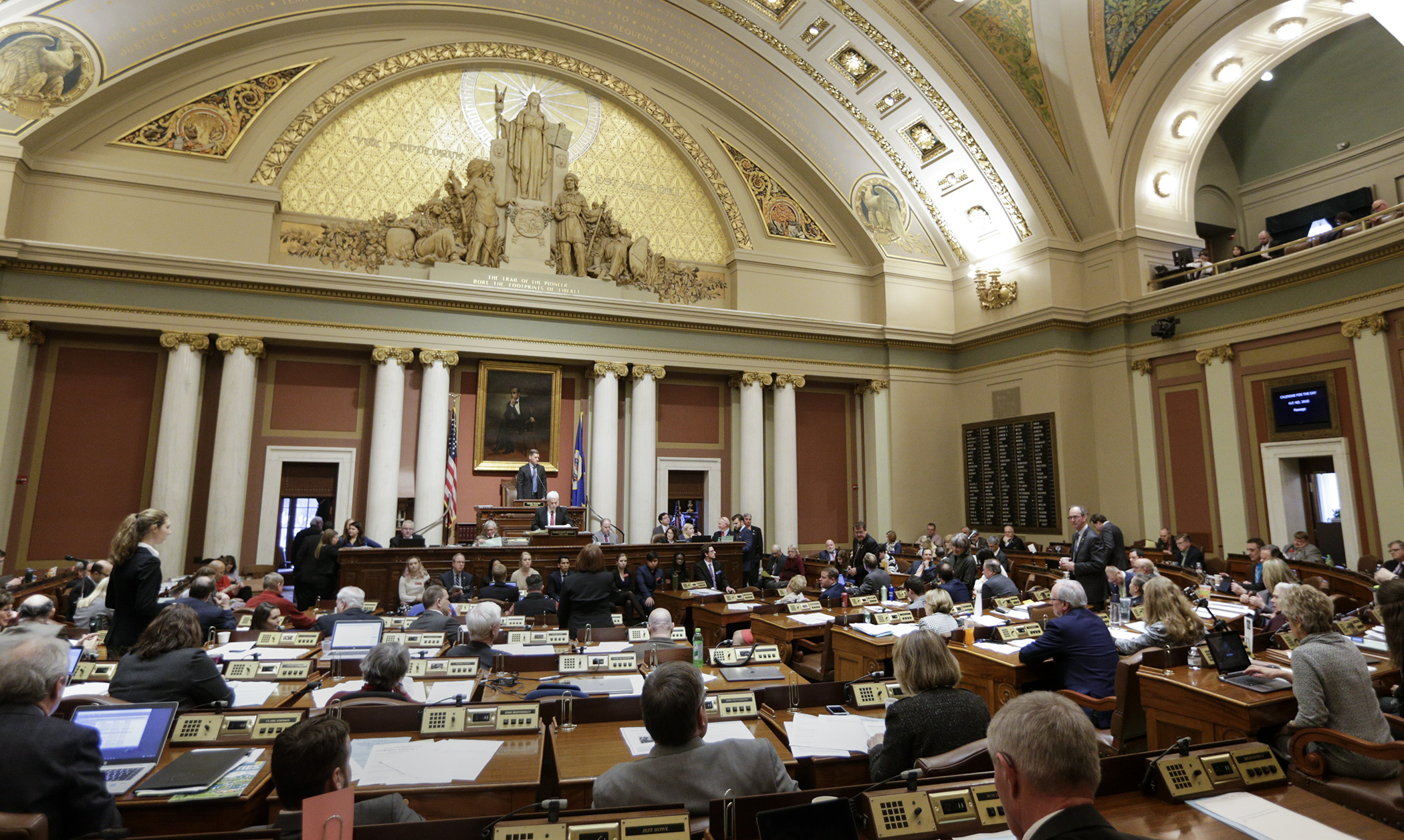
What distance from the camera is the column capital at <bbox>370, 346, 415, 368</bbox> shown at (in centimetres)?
1292

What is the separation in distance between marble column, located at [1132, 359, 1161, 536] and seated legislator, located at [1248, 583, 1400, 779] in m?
11.0

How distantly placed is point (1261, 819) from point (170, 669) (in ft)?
14.4

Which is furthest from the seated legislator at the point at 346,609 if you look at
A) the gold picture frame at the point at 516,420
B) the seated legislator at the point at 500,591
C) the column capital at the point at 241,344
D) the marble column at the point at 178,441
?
the column capital at the point at 241,344

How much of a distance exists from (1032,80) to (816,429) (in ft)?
26.0

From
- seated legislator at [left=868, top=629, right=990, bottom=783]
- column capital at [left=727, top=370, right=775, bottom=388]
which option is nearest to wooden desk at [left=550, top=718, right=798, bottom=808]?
seated legislator at [left=868, top=629, right=990, bottom=783]

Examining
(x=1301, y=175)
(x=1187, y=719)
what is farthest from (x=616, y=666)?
(x=1301, y=175)

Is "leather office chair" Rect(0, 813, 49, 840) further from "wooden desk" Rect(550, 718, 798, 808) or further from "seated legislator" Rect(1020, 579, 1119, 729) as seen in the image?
"seated legislator" Rect(1020, 579, 1119, 729)

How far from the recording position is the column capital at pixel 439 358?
43.1ft

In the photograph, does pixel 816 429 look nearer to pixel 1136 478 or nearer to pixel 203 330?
pixel 1136 478

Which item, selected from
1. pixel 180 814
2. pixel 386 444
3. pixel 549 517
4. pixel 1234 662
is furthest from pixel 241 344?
pixel 1234 662

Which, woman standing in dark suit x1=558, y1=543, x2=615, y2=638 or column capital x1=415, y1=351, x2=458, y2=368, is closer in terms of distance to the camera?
woman standing in dark suit x1=558, y1=543, x2=615, y2=638

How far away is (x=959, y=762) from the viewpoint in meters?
2.65

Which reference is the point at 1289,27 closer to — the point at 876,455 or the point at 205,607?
the point at 876,455

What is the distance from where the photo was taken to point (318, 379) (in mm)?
13305
